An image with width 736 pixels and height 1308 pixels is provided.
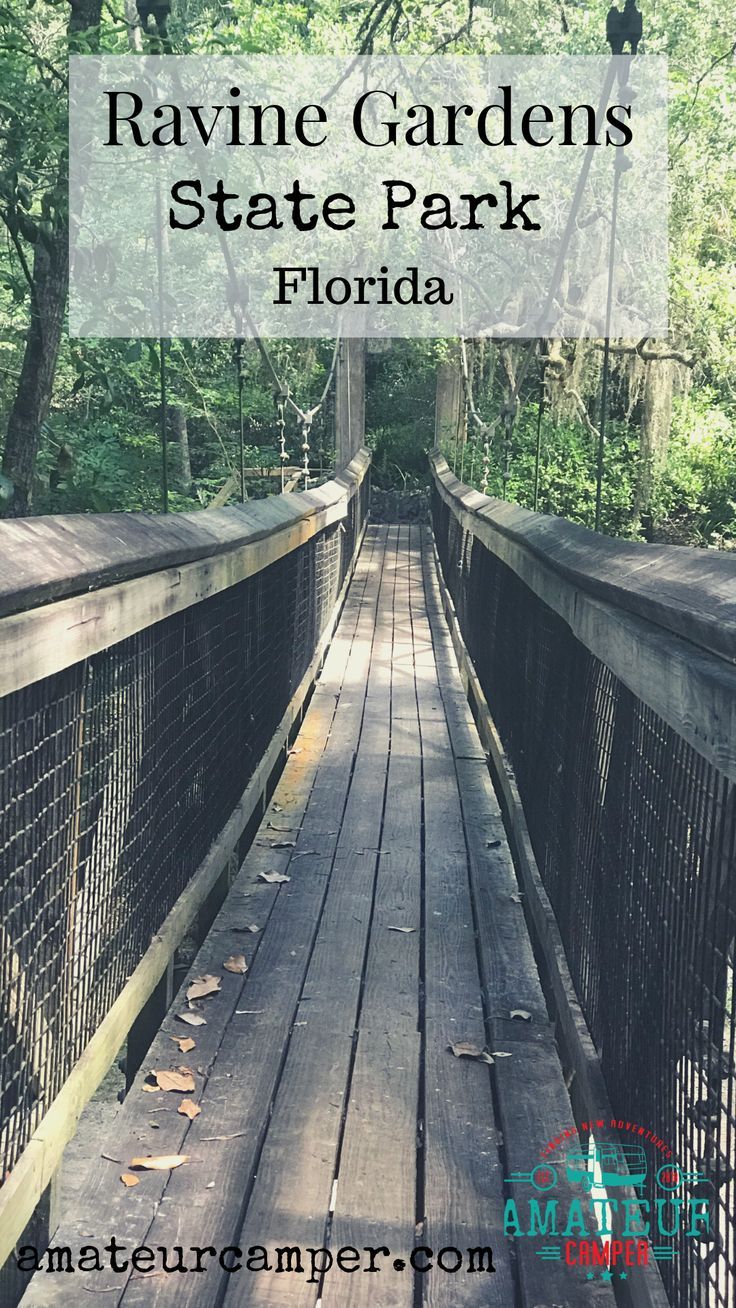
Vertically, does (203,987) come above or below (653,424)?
below

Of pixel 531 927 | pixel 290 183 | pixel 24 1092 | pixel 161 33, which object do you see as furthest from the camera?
pixel 290 183

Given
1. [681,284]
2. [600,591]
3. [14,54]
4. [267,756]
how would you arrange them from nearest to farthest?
[600,591]
[267,756]
[14,54]
[681,284]

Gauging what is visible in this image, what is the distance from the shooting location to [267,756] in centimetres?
Result: 411

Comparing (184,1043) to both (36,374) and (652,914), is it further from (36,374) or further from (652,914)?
(36,374)

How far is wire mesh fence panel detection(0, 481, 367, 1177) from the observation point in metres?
1.61

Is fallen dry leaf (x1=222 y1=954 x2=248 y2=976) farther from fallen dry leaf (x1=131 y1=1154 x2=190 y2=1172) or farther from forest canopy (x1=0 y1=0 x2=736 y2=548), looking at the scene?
forest canopy (x1=0 y1=0 x2=736 y2=548)

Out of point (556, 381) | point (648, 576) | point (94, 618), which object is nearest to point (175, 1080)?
point (94, 618)

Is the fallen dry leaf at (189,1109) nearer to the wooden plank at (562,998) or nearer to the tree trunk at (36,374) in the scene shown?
the wooden plank at (562,998)

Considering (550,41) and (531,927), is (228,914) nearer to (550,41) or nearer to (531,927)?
(531,927)

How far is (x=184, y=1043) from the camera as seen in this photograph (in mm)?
2461

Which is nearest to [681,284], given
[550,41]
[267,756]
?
[550,41]

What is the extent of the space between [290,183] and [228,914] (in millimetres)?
12709

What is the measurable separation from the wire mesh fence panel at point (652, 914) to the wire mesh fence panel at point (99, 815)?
2.44ft

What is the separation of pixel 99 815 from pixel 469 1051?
833 mm
